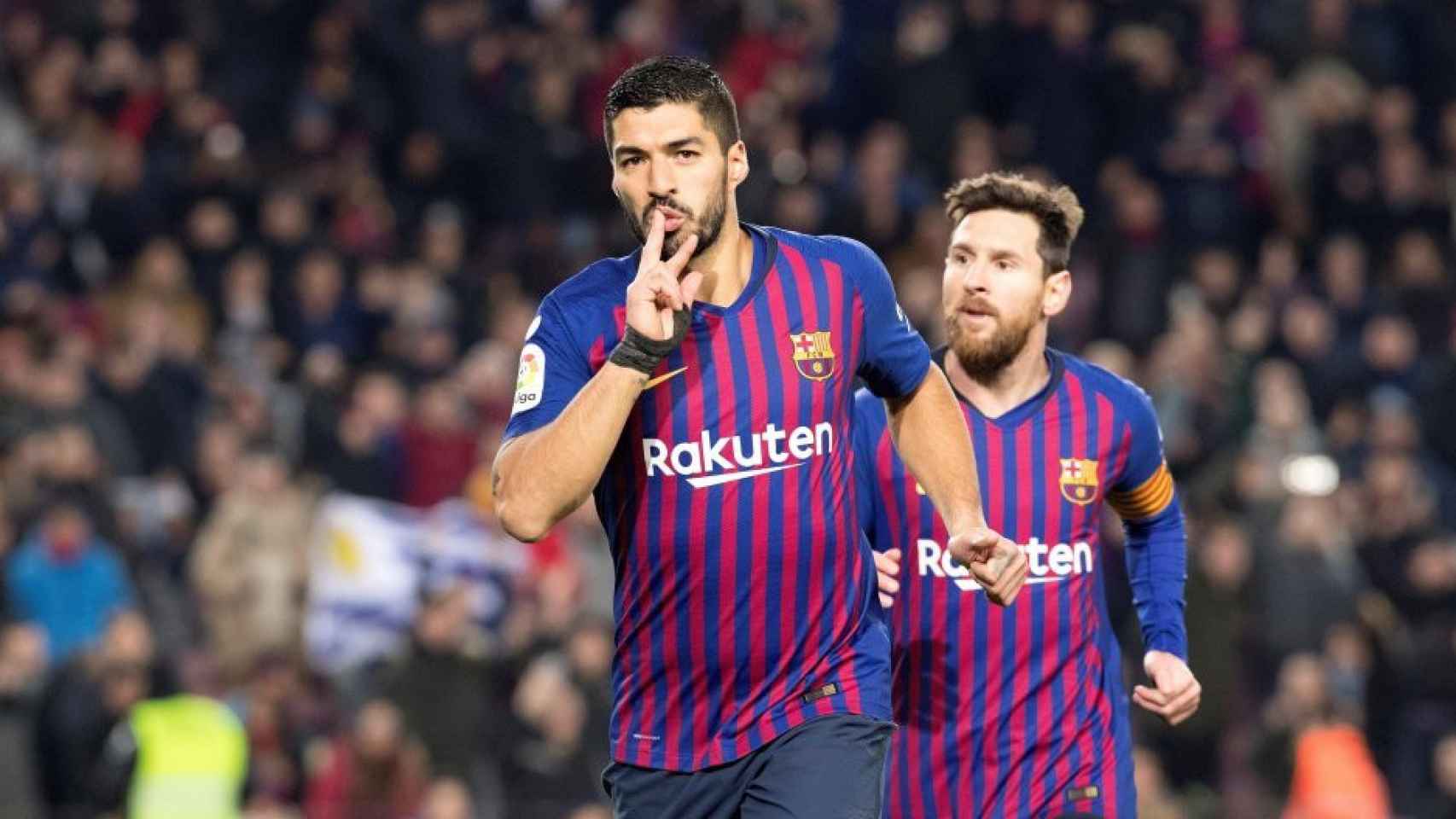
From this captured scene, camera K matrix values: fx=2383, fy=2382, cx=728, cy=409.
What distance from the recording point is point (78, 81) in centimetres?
1630

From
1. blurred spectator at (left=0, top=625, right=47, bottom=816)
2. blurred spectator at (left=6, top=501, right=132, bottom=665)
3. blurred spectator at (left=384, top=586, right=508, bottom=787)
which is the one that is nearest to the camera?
blurred spectator at (left=0, top=625, right=47, bottom=816)

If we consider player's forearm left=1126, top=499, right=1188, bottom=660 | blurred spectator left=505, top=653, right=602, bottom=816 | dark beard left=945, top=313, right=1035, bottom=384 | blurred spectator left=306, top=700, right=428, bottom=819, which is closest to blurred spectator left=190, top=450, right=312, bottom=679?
blurred spectator left=306, top=700, right=428, bottom=819

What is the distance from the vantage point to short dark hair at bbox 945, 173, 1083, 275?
6570 millimetres

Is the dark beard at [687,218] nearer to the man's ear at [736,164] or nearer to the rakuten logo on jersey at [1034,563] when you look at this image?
the man's ear at [736,164]

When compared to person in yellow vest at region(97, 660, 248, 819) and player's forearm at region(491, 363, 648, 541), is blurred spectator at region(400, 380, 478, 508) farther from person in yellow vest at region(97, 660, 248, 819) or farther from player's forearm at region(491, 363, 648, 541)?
player's forearm at region(491, 363, 648, 541)

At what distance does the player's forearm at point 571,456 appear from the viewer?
4859 mm

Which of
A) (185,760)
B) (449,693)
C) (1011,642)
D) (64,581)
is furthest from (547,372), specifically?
(64,581)

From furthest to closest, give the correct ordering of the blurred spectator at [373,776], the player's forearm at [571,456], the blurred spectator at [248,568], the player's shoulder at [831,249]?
1. the blurred spectator at [248,568]
2. the blurred spectator at [373,776]
3. the player's shoulder at [831,249]
4. the player's forearm at [571,456]

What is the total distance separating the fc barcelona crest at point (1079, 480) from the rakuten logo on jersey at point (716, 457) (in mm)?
1384

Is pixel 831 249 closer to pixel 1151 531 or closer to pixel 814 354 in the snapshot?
pixel 814 354

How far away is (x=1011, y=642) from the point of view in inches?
245

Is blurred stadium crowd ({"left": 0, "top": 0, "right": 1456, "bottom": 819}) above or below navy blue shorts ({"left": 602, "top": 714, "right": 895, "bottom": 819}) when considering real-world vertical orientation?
above

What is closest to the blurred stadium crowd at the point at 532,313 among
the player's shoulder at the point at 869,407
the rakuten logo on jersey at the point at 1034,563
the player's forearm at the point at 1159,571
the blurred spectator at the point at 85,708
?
the blurred spectator at the point at 85,708

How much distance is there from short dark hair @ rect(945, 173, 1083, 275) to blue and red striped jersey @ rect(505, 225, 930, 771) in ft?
4.03
